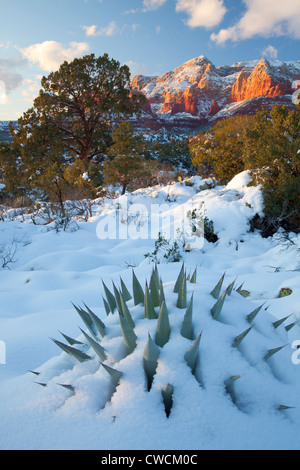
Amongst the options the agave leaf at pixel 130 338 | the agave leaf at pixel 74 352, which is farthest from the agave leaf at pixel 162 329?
the agave leaf at pixel 74 352

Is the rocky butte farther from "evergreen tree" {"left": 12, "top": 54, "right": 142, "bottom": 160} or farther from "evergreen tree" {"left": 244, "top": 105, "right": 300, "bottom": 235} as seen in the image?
"evergreen tree" {"left": 244, "top": 105, "right": 300, "bottom": 235}

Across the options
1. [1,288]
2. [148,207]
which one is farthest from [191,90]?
[1,288]

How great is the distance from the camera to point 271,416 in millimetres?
774

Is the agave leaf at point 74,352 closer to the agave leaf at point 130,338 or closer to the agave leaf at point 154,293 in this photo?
the agave leaf at point 130,338

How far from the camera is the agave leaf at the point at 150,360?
84 centimetres

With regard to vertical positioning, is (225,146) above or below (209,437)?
above

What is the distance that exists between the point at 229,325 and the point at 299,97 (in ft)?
17.0

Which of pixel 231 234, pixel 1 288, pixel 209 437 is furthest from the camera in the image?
pixel 231 234

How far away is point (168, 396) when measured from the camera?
791 mm

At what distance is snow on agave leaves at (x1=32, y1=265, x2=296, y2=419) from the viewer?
2.66 feet

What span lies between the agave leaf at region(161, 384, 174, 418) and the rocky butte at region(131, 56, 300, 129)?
84256 millimetres

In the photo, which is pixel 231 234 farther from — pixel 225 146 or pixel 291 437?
pixel 225 146

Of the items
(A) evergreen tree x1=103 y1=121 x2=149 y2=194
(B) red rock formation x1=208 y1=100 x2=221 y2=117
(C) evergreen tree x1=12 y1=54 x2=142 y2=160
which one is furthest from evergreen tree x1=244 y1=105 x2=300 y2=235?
(B) red rock formation x1=208 y1=100 x2=221 y2=117

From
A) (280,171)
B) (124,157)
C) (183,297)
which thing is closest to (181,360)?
(183,297)
